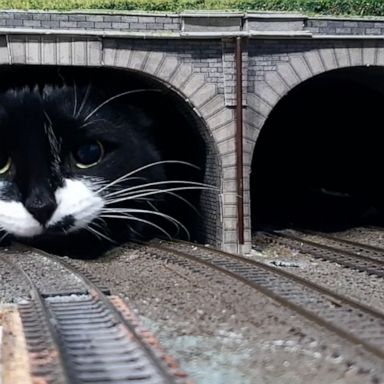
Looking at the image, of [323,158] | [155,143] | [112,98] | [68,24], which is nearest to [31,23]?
[68,24]

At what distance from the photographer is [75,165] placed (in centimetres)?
1025

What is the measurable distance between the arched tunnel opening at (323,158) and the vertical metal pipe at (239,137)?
287cm

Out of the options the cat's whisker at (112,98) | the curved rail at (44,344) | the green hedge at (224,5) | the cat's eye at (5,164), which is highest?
the green hedge at (224,5)

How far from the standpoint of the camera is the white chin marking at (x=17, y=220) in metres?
9.65

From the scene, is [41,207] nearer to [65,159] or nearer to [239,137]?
[65,159]

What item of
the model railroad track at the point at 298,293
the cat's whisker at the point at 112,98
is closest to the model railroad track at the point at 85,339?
the model railroad track at the point at 298,293

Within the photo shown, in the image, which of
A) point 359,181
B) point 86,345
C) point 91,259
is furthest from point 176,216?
point 86,345

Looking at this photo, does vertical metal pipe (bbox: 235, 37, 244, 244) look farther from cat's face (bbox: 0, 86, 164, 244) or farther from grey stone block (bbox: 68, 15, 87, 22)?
grey stone block (bbox: 68, 15, 87, 22)

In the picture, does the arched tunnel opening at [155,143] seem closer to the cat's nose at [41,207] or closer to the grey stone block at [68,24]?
the grey stone block at [68,24]

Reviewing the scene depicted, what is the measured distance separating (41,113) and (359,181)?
8.54m

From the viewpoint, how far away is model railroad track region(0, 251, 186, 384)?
5.04 metres

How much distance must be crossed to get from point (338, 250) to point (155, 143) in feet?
10.2

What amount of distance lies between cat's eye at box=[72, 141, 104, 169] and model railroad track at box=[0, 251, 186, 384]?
85.2 inches

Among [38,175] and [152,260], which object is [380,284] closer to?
[152,260]
